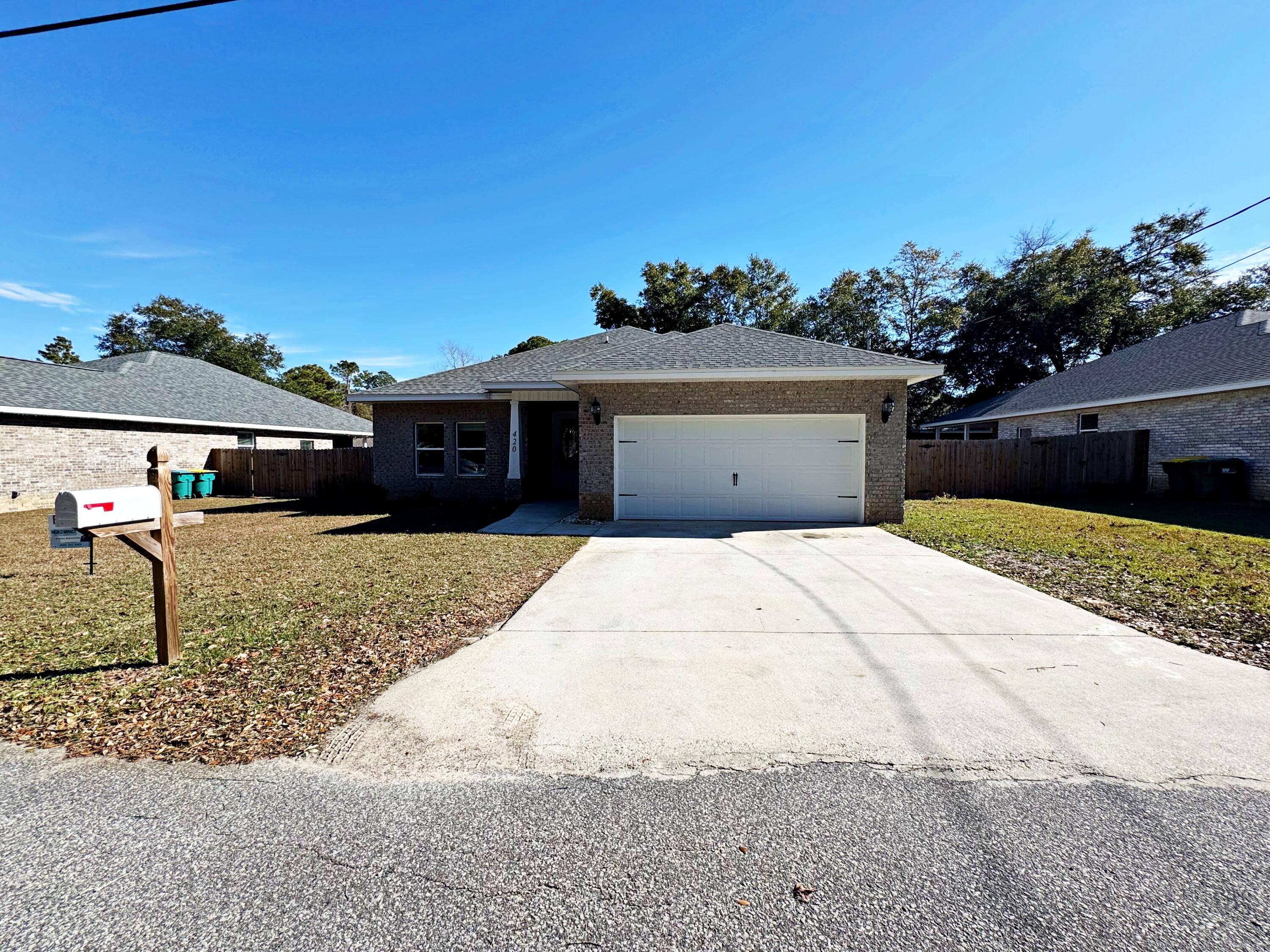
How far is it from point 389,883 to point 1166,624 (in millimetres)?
5949

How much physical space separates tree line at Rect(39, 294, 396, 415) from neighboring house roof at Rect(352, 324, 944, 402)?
2929 centimetres

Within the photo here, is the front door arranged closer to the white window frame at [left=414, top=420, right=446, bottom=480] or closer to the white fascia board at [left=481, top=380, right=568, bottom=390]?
the white fascia board at [left=481, top=380, right=568, bottom=390]

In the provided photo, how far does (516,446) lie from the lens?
41.8 ft

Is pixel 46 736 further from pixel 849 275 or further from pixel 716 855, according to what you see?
pixel 849 275

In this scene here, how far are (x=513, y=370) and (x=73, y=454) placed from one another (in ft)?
39.3

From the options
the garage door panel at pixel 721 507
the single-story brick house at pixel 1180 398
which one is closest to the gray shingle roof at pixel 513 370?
the garage door panel at pixel 721 507

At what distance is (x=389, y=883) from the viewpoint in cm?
184

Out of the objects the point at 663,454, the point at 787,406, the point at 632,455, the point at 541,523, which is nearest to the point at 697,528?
the point at 663,454

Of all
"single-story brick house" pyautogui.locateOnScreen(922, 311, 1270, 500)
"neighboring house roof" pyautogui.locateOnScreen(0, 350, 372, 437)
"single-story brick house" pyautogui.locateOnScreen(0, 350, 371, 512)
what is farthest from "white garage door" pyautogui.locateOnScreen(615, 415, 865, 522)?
"neighboring house roof" pyautogui.locateOnScreen(0, 350, 372, 437)

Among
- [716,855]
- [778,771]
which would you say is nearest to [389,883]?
[716,855]

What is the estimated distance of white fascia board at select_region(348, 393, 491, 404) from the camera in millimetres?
13070

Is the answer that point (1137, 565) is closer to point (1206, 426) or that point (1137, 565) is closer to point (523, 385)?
point (523, 385)

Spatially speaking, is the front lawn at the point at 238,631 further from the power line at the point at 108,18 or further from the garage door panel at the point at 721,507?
the power line at the point at 108,18

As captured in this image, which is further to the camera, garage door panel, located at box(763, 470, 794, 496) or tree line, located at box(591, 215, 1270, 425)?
tree line, located at box(591, 215, 1270, 425)
